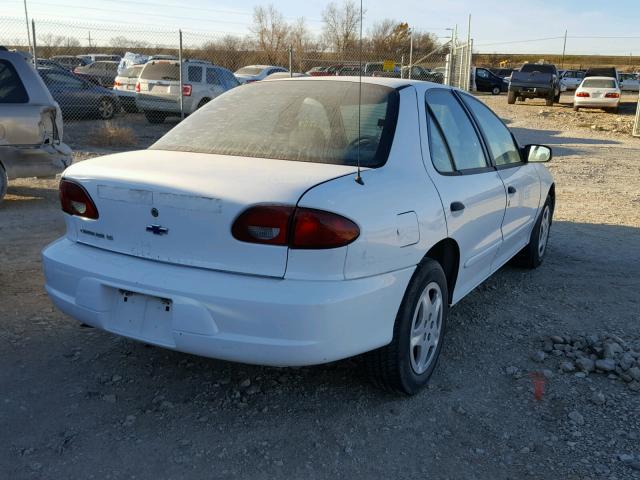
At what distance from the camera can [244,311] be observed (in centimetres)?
262

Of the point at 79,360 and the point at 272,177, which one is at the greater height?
the point at 272,177

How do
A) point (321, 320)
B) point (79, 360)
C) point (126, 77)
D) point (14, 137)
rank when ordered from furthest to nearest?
point (126, 77) → point (14, 137) → point (79, 360) → point (321, 320)

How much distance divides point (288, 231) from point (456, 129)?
5.90ft

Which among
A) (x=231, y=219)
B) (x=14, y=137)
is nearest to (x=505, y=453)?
(x=231, y=219)

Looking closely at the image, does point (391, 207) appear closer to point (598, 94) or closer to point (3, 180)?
point (3, 180)

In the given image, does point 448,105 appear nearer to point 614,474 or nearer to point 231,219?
point 231,219

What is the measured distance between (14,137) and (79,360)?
429 cm

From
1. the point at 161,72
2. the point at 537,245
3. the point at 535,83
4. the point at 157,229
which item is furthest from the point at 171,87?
the point at 535,83

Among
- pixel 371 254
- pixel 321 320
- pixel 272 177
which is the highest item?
pixel 272 177

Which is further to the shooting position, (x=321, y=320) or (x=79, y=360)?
(x=79, y=360)

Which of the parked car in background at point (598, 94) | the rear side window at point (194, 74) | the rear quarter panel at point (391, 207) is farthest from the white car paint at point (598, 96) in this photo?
the rear quarter panel at point (391, 207)

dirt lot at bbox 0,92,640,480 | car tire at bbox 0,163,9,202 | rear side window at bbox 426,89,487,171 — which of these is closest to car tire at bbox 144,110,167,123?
car tire at bbox 0,163,9,202

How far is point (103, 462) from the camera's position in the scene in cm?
266

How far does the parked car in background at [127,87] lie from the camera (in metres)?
18.3
